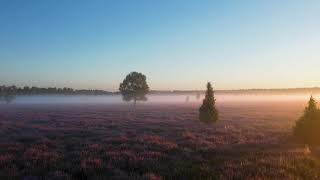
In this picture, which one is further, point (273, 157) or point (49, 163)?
point (273, 157)

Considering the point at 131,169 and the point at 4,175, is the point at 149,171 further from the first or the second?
the point at 4,175

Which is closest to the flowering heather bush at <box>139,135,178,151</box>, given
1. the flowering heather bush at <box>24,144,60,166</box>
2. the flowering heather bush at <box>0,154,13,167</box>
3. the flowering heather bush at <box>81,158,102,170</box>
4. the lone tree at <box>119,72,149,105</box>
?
the flowering heather bush at <box>81,158,102,170</box>

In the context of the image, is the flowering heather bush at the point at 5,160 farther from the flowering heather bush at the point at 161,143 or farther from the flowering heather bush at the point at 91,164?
the flowering heather bush at the point at 161,143

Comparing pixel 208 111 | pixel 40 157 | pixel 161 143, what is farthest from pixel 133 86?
pixel 40 157

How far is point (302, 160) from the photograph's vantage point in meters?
18.9

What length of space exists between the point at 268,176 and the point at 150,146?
33.9 ft

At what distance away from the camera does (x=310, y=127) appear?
81.5 feet

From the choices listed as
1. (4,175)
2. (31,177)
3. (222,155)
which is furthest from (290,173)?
(4,175)

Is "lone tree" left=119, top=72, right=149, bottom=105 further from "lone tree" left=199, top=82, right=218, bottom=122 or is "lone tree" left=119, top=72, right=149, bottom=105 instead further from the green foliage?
the green foliage

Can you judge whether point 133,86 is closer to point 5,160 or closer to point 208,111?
point 208,111

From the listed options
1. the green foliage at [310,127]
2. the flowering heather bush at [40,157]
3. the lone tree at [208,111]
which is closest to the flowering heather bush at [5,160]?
the flowering heather bush at [40,157]

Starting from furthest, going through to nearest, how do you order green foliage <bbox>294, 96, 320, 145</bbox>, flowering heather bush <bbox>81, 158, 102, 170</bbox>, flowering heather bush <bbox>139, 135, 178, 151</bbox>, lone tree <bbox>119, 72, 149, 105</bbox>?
lone tree <bbox>119, 72, 149, 105</bbox> < green foliage <bbox>294, 96, 320, 145</bbox> < flowering heather bush <bbox>139, 135, 178, 151</bbox> < flowering heather bush <bbox>81, 158, 102, 170</bbox>

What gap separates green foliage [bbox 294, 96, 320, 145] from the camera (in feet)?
80.9

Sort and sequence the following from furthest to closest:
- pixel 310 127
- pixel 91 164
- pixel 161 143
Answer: pixel 161 143, pixel 310 127, pixel 91 164
